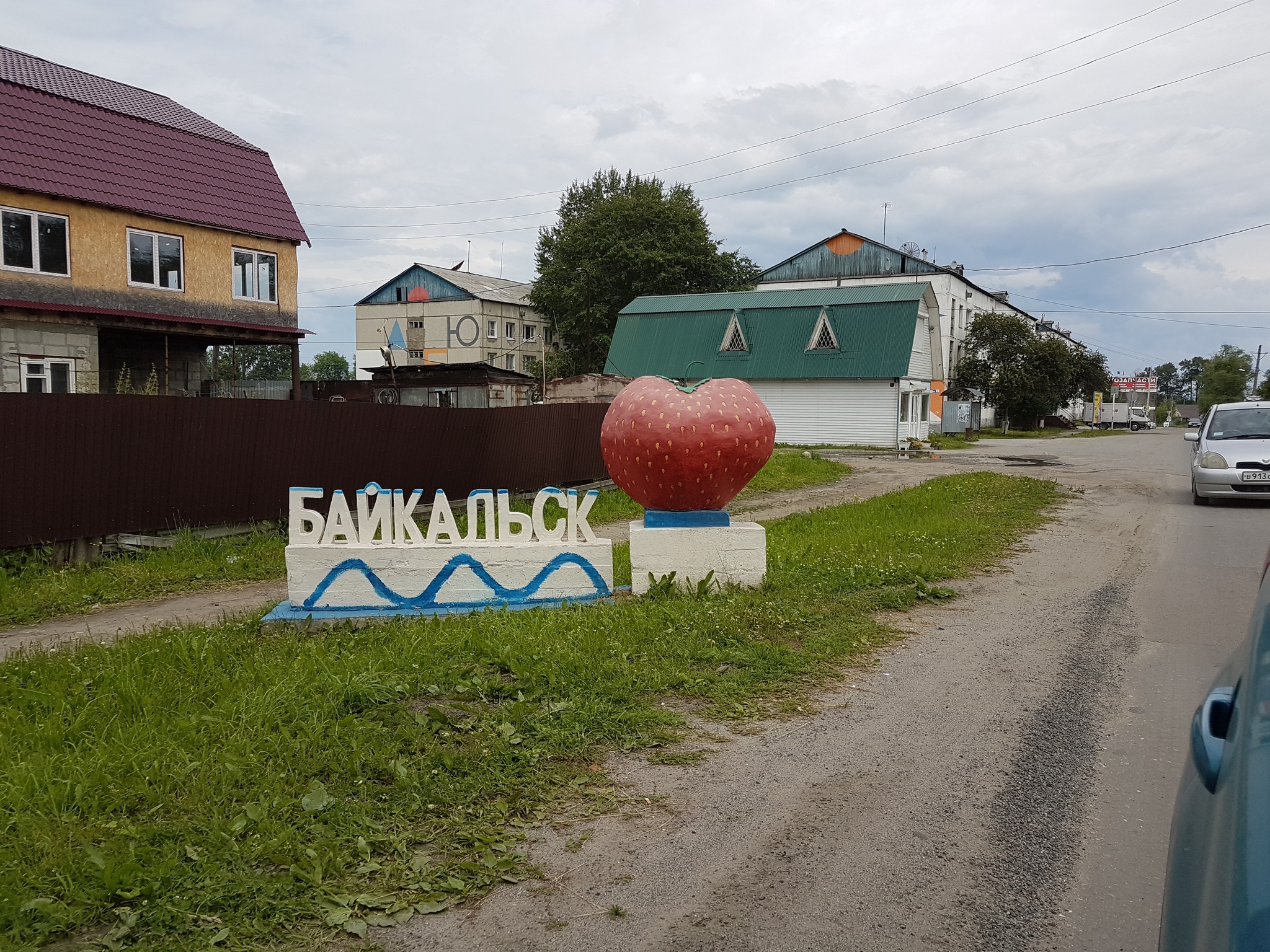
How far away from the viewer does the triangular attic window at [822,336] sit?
34.9 meters

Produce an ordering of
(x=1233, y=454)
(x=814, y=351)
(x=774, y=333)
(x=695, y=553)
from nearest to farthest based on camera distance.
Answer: (x=695, y=553) < (x=1233, y=454) < (x=814, y=351) < (x=774, y=333)

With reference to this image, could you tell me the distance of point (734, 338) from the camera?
3691cm

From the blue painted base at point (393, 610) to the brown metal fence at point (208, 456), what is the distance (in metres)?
4.14

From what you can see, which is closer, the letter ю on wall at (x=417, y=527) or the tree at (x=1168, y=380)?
the letter ю on wall at (x=417, y=527)

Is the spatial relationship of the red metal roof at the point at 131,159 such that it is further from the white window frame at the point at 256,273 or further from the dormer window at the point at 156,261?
the dormer window at the point at 156,261

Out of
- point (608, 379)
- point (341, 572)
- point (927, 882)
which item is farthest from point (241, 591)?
point (608, 379)

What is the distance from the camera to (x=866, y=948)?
294 centimetres

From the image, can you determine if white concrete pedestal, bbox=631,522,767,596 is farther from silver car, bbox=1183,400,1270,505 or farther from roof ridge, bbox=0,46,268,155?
roof ridge, bbox=0,46,268,155

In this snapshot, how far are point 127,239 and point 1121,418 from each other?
81.9 m

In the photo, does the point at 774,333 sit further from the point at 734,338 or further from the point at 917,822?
the point at 917,822

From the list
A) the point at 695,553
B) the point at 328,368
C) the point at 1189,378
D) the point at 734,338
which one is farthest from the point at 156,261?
the point at 1189,378

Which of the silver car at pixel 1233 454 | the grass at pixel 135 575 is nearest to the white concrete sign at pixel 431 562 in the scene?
the grass at pixel 135 575

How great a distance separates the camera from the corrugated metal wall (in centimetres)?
3400

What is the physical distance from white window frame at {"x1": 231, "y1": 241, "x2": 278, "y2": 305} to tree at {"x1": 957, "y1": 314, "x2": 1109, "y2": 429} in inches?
1580
